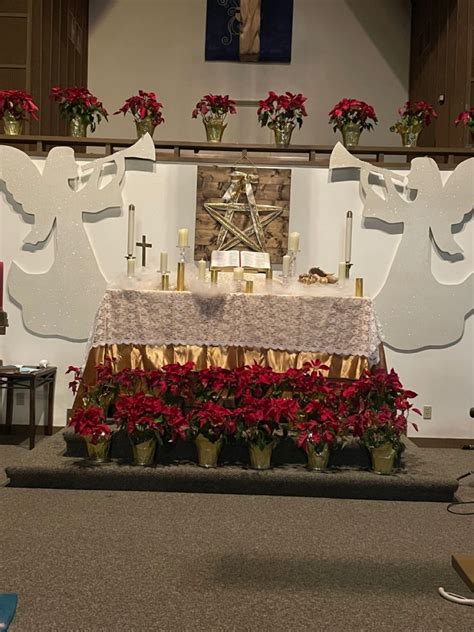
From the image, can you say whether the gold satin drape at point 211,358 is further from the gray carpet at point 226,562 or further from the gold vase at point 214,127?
the gold vase at point 214,127

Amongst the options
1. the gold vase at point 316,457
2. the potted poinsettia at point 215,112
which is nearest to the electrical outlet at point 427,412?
the gold vase at point 316,457

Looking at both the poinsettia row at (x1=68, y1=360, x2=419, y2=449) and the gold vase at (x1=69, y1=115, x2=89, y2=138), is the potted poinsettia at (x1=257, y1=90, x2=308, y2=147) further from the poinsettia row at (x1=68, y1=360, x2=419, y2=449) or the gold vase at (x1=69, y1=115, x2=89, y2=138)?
the poinsettia row at (x1=68, y1=360, x2=419, y2=449)

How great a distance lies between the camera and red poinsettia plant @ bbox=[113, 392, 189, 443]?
165 inches

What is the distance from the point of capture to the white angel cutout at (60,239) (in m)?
5.82

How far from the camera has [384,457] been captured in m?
4.28

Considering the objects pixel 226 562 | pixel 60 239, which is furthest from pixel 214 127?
pixel 226 562

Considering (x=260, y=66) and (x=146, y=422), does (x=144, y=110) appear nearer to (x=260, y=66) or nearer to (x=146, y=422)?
(x=146, y=422)

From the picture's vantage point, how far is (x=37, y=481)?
165 inches

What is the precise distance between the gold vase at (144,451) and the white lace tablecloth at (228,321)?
0.79m

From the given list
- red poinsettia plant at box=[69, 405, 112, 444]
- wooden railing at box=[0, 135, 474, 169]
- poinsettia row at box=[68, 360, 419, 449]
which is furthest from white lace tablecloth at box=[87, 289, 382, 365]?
wooden railing at box=[0, 135, 474, 169]

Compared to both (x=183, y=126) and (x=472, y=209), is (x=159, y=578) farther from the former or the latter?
(x=183, y=126)

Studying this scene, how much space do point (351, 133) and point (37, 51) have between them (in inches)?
124

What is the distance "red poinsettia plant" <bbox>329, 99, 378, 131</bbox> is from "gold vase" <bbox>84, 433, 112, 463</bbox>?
9.87 ft

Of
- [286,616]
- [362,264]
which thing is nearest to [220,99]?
[362,264]
